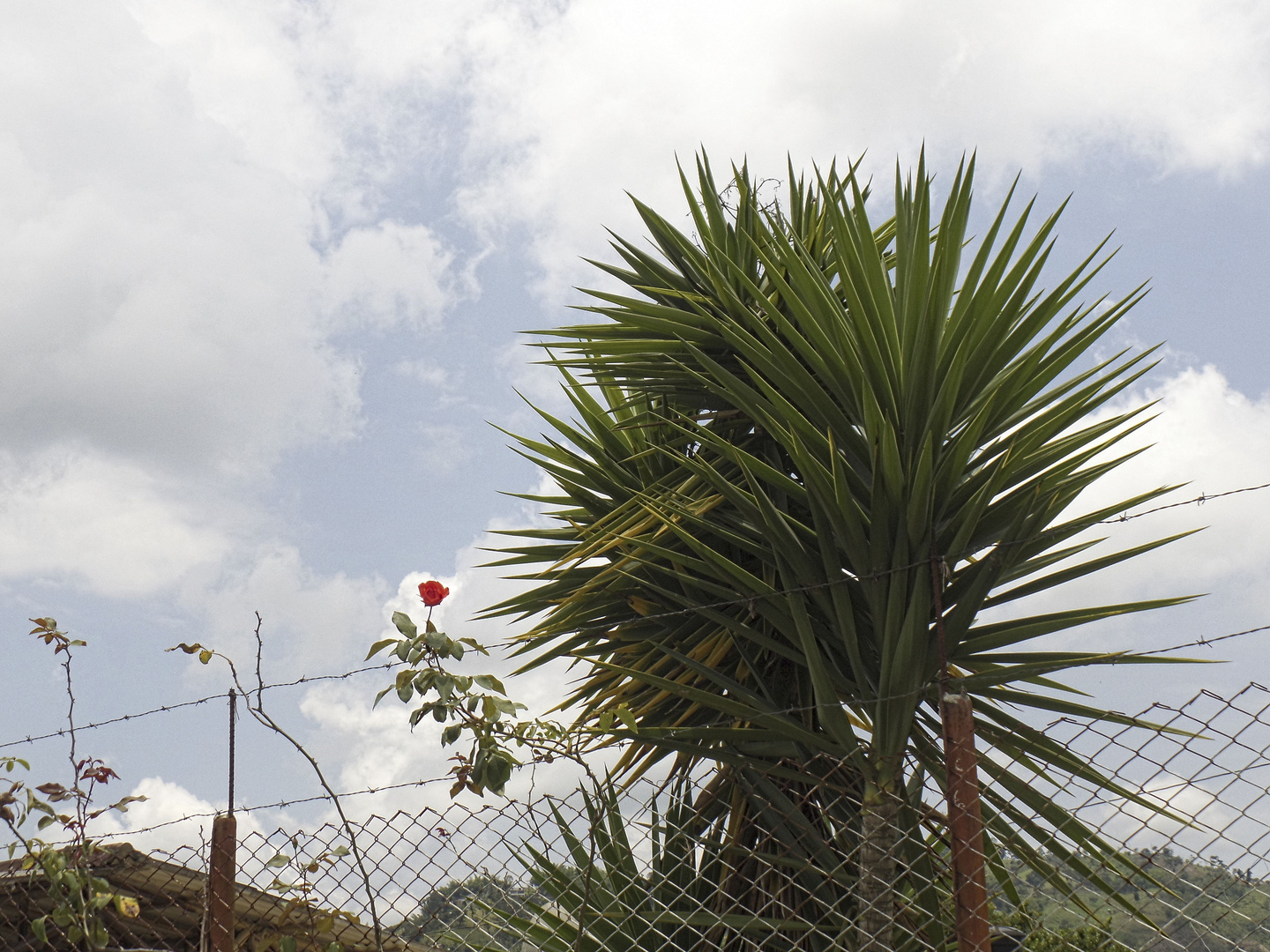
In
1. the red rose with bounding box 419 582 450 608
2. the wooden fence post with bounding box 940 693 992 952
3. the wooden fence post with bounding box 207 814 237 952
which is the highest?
the red rose with bounding box 419 582 450 608

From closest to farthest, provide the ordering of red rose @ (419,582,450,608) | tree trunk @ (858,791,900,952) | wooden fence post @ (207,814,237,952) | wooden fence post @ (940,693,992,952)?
wooden fence post @ (940,693,992,952) < red rose @ (419,582,450,608) < wooden fence post @ (207,814,237,952) < tree trunk @ (858,791,900,952)

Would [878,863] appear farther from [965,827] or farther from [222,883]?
[222,883]

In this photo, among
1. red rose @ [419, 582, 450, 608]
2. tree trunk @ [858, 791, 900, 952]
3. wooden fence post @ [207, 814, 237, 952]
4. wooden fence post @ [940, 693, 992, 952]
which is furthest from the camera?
tree trunk @ [858, 791, 900, 952]

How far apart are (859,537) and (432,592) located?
1.23 m

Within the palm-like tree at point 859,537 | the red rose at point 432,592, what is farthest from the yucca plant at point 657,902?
the red rose at point 432,592

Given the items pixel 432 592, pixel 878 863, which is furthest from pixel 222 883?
pixel 878 863

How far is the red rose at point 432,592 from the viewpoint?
216cm

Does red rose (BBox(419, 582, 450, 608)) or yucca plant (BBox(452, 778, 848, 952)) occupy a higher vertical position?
red rose (BBox(419, 582, 450, 608))

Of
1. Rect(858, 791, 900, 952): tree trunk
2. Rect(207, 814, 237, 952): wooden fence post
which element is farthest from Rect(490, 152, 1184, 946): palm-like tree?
Rect(207, 814, 237, 952): wooden fence post

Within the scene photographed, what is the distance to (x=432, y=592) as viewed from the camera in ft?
7.12

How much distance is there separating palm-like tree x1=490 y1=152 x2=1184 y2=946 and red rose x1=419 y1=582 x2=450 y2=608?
0.52 meters

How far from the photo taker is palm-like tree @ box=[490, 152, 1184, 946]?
8.79 feet

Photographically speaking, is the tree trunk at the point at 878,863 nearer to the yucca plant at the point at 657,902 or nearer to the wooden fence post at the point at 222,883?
the yucca plant at the point at 657,902

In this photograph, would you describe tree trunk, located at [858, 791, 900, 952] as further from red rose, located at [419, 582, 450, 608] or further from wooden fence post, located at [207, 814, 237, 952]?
wooden fence post, located at [207, 814, 237, 952]
